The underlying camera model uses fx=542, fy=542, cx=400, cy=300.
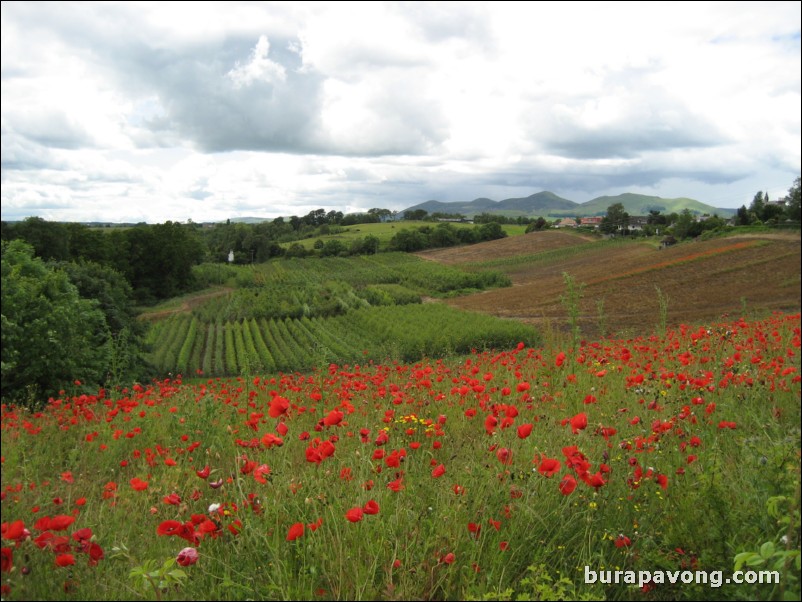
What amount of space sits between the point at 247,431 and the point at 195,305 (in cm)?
6160

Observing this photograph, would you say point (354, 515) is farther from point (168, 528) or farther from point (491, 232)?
point (491, 232)

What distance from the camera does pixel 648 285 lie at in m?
38.2

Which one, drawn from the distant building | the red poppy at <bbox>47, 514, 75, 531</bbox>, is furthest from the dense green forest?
the distant building

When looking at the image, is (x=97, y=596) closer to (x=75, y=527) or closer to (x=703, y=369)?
(x=75, y=527)

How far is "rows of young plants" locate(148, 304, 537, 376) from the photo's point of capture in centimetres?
3303

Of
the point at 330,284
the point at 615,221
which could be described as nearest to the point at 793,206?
the point at 330,284

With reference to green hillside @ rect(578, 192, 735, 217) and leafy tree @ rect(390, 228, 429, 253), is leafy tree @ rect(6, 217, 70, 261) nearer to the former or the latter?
leafy tree @ rect(390, 228, 429, 253)

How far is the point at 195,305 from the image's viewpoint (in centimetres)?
6269

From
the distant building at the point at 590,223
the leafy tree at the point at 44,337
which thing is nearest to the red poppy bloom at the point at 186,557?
the leafy tree at the point at 44,337

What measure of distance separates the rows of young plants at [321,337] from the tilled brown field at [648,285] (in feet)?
13.3

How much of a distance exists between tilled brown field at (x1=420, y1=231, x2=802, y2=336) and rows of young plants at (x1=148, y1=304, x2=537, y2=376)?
13.3 ft

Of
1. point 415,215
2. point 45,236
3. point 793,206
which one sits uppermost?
point 415,215

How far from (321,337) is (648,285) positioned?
23952mm

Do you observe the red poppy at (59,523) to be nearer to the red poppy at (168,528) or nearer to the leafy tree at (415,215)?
the red poppy at (168,528)
